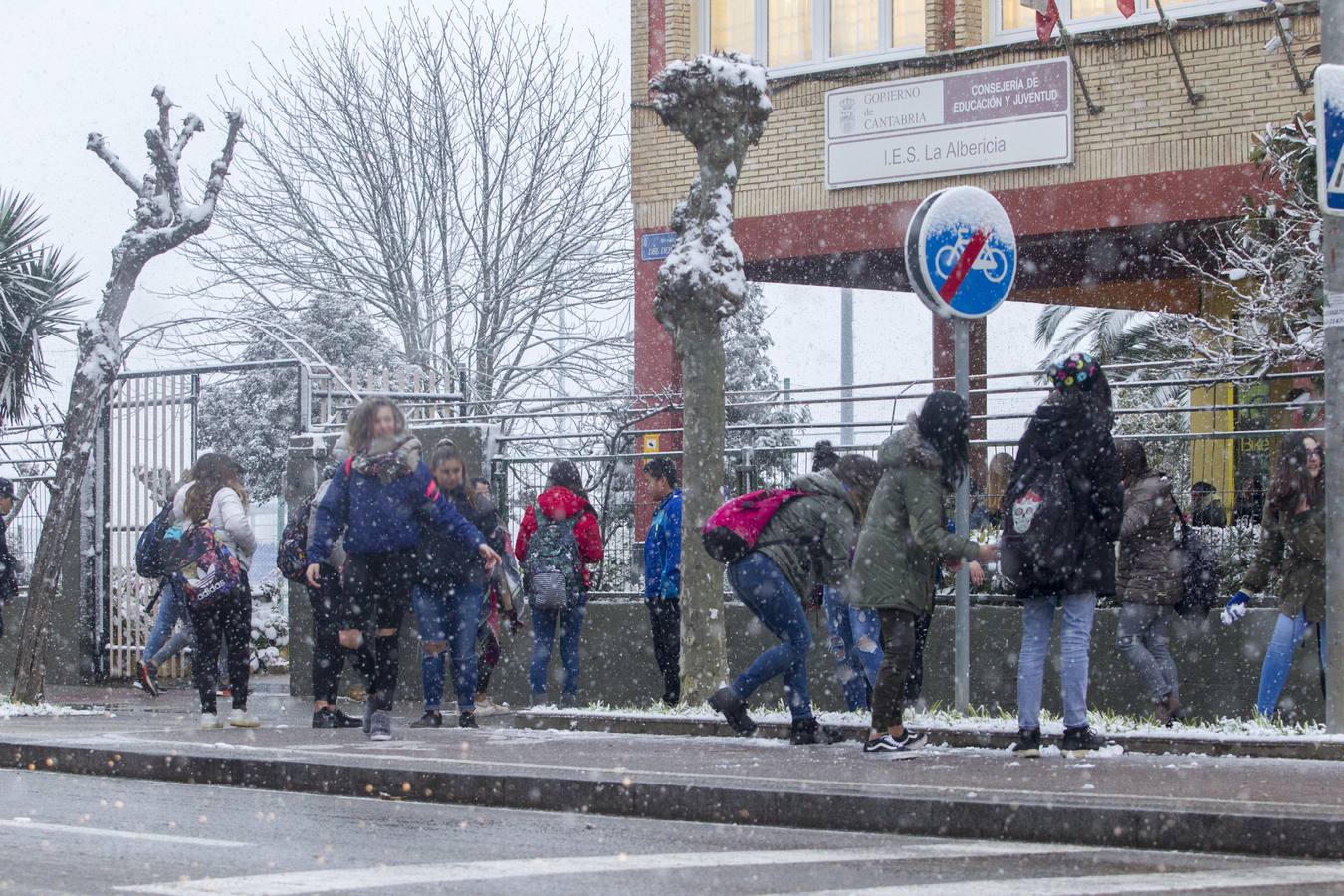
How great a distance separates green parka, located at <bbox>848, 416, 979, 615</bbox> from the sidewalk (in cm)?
74

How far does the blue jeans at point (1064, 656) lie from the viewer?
8727 mm

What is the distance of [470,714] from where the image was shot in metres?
11.5

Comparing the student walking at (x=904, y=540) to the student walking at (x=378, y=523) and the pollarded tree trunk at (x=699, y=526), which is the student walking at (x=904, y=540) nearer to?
the student walking at (x=378, y=523)

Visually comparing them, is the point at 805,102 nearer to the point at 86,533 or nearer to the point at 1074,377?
the point at 86,533

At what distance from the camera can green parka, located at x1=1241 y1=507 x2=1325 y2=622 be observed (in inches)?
418

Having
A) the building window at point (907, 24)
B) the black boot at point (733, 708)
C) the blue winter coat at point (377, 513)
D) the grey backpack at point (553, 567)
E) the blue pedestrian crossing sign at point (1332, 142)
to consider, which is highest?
the building window at point (907, 24)

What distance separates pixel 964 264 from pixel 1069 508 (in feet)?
6.18

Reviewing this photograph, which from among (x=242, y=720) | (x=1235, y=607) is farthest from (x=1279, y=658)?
(x=242, y=720)

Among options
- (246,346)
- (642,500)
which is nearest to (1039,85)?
(642,500)

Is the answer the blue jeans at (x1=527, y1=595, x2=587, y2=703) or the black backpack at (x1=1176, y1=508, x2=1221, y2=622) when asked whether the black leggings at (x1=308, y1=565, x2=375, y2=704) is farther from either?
the black backpack at (x1=1176, y1=508, x2=1221, y2=622)

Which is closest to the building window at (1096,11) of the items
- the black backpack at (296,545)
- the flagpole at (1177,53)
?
the flagpole at (1177,53)

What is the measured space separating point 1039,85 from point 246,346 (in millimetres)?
17624

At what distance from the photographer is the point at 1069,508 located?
8.55m

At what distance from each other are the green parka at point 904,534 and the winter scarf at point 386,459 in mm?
2511
